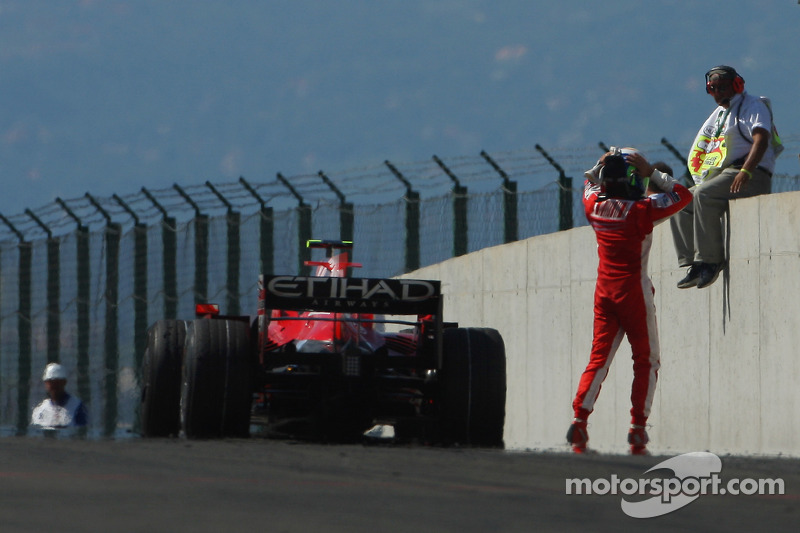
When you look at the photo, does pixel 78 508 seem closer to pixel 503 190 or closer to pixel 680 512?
pixel 680 512

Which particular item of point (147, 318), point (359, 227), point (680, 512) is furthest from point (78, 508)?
point (147, 318)

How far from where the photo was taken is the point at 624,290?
29.5 feet

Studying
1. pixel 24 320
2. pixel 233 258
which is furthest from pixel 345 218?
pixel 24 320

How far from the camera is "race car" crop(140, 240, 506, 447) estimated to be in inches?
357

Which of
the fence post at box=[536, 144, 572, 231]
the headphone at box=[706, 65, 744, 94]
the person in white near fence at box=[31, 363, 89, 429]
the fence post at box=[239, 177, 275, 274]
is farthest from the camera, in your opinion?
the fence post at box=[239, 177, 275, 274]

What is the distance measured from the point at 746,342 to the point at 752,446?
2.39ft

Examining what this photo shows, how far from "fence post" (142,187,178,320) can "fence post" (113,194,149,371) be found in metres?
0.34

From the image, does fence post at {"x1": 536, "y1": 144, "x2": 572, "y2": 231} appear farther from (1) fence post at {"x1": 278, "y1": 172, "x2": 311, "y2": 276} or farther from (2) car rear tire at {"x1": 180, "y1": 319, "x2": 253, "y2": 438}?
(2) car rear tire at {"x1": 180, "y1": 319, "x2": 253, "y2": 438}

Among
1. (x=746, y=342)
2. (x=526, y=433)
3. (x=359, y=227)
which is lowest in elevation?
(x=526, y=433)

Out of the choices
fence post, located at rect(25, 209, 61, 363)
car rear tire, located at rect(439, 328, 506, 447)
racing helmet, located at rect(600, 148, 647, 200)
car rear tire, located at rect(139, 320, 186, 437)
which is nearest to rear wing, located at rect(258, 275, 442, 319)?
car rear tire, located at rect(439, 328, 506, 447)

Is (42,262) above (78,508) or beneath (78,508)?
above

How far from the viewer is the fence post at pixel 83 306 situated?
17906 mm

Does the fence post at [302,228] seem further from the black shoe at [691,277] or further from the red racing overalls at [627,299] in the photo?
the red racing overalls at [627,299]

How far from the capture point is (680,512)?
5.18 meters
